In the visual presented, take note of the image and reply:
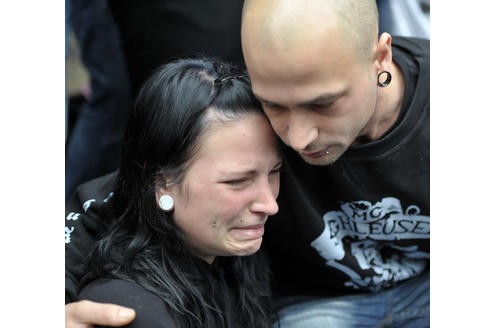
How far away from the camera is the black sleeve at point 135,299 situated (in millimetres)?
1413

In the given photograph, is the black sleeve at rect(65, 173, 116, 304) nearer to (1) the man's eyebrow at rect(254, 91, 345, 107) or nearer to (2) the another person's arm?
(2) the another person's arm

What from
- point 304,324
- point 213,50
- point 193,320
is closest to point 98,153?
point 213,50

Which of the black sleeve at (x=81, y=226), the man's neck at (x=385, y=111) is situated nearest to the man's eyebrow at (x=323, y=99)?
the man's neck at (x=385, y=111)

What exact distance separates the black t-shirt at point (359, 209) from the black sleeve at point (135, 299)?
125mm

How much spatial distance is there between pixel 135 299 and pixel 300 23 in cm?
67

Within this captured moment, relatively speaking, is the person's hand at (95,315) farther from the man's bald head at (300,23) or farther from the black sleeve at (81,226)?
the man's bald head at (300,23)

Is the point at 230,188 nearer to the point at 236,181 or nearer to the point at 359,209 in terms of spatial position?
the point at 236,181

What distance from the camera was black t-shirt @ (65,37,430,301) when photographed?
1.72m

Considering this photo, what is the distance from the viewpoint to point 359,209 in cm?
182

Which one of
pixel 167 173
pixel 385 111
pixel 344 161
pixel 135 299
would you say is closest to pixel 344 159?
pixel 344 161

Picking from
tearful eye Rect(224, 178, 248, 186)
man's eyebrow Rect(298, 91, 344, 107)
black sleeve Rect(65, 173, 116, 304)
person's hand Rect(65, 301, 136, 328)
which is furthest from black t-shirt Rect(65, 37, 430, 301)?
man's eyebrow Rect(298, 91, 344, 107)

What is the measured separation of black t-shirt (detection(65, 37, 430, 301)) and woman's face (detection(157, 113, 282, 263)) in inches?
8.5
